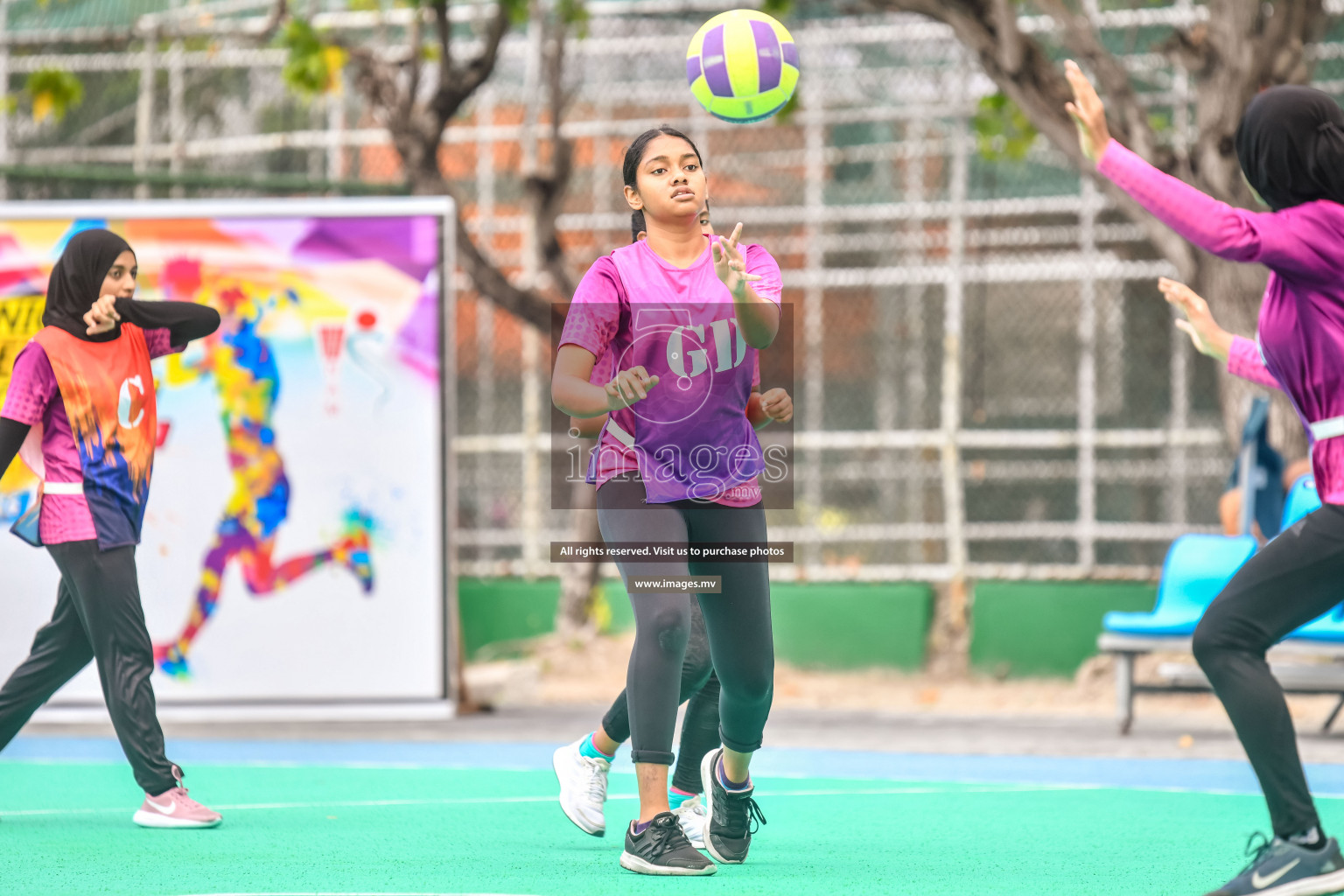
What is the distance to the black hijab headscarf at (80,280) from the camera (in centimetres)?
550


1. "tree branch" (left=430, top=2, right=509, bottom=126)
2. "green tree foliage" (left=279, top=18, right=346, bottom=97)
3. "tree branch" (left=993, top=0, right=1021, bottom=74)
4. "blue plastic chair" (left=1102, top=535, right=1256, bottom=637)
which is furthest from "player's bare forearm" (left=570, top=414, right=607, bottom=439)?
"green tree foliage" (left=279, top=18, right=346, bottom=97)

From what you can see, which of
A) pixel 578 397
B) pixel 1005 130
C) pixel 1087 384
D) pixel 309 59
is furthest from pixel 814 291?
pixel 578 397

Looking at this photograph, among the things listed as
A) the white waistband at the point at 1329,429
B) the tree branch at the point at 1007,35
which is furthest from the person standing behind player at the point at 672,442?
the tree branch at the point at 1007,35

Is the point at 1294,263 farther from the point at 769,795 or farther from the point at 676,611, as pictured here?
the point at 769,795

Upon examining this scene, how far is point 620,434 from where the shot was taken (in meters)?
4.52

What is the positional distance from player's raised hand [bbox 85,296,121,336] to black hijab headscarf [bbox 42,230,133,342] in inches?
1.4

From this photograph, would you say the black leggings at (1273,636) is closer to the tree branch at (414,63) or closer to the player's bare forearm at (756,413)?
the player's bare forearm at (756,413)

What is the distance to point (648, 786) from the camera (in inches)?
179

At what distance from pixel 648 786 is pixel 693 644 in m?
0.54

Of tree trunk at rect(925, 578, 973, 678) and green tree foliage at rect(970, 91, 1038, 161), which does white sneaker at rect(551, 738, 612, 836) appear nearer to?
tree trunk at rect(925, 578, 973, 678)

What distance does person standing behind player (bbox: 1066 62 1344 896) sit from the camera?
3.89 metres

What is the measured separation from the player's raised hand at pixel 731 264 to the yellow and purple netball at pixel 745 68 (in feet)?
3.00

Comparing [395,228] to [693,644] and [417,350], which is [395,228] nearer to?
[417,350]

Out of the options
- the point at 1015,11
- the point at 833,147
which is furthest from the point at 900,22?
the point at 1015,11
